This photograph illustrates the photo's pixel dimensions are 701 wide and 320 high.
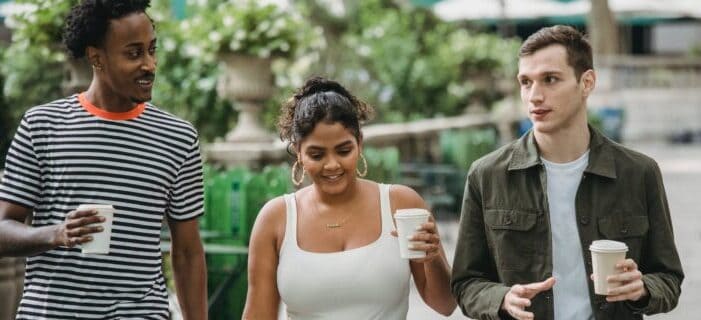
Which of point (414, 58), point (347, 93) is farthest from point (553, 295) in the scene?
point (414, 58)

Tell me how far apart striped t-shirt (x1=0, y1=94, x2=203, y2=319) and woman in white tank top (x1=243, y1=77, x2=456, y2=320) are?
32cm

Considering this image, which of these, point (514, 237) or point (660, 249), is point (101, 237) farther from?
point (660, 249)

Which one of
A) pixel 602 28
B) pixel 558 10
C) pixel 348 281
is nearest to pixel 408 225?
pixel 348 281

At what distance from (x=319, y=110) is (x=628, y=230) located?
3.02ft

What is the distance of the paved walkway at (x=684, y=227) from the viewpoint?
7273 mm

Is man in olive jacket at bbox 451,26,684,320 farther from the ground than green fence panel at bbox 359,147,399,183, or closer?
closer

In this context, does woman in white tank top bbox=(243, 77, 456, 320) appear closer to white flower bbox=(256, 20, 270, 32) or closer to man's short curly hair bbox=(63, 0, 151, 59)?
man's short curly hair bbox=(63, 0, 151, 59)

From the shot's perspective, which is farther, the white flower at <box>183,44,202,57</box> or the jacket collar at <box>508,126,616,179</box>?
the white flower at <box>183,44,202,57</box>

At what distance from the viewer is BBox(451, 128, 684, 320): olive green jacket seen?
10.0ft

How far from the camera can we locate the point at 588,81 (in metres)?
3.17

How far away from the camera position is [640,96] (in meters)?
30.0

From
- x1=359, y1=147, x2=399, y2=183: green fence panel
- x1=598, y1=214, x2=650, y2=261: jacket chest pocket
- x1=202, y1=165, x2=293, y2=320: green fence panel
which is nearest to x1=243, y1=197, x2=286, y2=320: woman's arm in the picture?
x1=598, y1=214, x2=650, y2=261: jacket chest pocket

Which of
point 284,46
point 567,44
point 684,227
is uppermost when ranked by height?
point 284,46

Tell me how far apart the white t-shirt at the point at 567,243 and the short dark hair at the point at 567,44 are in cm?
25
